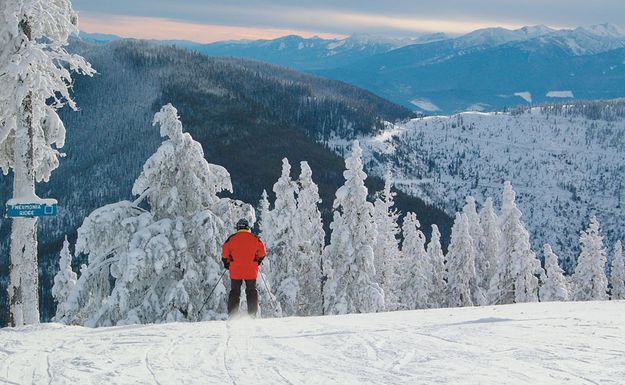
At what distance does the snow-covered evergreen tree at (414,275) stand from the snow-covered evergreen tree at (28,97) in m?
31.0

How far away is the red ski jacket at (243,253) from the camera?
489 inches

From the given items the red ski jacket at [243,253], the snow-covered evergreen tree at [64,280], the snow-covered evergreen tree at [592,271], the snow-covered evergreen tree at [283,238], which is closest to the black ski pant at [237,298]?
the red ski jacket at [243,253]

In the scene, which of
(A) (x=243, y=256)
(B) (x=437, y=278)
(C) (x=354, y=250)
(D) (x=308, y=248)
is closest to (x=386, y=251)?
(D) (x=308, y=248)

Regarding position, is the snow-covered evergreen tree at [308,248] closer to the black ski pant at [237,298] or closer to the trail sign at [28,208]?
the black ski pant at [237,298]

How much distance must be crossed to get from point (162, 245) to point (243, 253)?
11.4 feet

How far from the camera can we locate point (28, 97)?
13.6 meters

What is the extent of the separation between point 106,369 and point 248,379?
6.10 feet

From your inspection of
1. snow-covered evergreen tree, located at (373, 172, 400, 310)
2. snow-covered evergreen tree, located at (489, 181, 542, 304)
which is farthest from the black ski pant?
snow-covered evergreen tree, located at (489, 181, 542, 304)

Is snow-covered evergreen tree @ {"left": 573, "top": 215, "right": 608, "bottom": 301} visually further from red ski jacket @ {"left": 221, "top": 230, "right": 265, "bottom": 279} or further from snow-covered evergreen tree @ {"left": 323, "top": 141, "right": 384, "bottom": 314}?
red ski jacket @ {"left": 221, "top": 230, "right": 265, "bottom": 279}

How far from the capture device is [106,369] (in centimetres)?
717

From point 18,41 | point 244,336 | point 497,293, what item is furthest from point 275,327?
point 497,293

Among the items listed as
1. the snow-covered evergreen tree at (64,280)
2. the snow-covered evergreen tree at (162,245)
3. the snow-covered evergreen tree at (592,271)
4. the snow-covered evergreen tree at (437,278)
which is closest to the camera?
the snow-covered evergreen tree at (162,245)

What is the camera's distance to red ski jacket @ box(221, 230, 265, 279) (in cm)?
1241

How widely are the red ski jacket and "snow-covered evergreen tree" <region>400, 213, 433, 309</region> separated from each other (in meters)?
30.2
